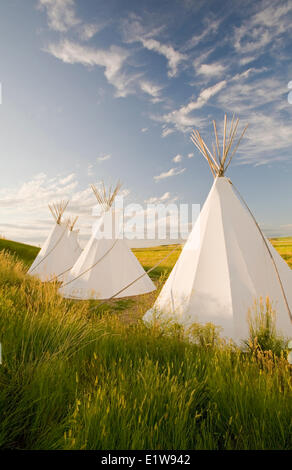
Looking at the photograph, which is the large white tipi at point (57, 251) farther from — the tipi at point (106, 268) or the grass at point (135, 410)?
the grass at point (135, 410)

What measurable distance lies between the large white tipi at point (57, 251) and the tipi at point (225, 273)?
7689 mm

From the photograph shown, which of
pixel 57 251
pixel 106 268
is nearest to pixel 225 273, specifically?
pixel 106 268

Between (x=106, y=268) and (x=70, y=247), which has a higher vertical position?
(x=70, y=247)

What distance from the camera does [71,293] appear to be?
709 centimetres

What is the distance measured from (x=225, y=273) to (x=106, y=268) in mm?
4470

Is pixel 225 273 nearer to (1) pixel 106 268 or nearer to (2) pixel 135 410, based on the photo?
(2) pixel 135 410

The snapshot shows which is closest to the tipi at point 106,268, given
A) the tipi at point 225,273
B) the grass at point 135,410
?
the tipi at point 225,273

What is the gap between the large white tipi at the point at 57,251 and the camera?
35.4ft

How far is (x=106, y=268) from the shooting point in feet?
24.3

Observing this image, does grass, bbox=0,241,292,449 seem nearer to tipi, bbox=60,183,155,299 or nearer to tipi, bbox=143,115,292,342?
tipi, bbox=143,115,292,342

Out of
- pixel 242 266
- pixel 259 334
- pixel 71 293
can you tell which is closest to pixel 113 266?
pixel 71 293

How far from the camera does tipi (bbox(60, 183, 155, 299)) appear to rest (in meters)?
7.11

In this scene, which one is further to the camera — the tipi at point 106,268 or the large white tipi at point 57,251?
the large white tipi at point 57,251
